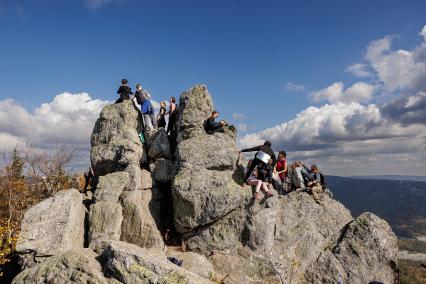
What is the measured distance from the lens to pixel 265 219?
26.8 metres

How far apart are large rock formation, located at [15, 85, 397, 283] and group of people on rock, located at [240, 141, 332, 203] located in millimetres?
844

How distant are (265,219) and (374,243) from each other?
31.0ft

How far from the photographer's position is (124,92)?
3466 centimetres

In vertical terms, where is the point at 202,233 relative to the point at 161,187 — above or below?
below

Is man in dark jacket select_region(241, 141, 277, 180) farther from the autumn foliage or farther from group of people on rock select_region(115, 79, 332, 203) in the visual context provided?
the autumn foliage

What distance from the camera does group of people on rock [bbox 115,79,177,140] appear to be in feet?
107

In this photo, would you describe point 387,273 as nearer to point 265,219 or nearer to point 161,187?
point 265,219

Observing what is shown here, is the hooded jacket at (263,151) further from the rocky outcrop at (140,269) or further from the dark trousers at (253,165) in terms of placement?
the rocky outcrop at (140,269)

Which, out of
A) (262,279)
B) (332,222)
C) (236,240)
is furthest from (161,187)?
(332,222)

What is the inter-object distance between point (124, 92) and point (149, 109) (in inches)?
160

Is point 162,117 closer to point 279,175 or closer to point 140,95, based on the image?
point 140,95

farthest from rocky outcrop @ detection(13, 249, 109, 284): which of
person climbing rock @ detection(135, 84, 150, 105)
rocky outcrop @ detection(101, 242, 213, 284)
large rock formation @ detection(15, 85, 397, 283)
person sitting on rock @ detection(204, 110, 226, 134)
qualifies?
person climbing rock @ detection(135, 84, 150, 105)

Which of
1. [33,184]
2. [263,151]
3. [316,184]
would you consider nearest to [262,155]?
[263,151]

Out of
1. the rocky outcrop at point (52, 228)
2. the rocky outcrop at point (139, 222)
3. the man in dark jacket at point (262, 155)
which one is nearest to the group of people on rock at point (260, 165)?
the man in dark jacket at point (262, 155)
